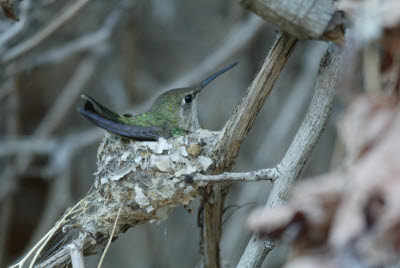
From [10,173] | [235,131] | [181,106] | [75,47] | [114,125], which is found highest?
[75,47]

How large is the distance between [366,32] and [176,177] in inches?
57.7

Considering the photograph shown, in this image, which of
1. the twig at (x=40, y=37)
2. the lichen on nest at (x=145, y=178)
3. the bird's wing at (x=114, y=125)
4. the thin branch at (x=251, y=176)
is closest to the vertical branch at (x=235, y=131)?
the lichen on nest at (x=145, y=178)

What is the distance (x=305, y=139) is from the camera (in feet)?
5.48

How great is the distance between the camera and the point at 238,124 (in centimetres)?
187

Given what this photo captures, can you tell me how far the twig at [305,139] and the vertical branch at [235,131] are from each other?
0.51ft

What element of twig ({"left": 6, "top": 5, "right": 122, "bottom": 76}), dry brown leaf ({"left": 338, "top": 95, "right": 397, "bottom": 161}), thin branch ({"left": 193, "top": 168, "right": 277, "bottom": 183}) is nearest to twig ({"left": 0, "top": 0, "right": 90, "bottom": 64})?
twig ({"left": 6, "top": 5, "right": 122, "bottom": 76})

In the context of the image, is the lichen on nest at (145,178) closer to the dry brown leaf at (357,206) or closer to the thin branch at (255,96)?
the thin branch at (255,96)

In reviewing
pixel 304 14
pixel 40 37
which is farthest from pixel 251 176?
pixel 40 37

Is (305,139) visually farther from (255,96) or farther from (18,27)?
(18,27)

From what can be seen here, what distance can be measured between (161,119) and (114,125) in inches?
23.1

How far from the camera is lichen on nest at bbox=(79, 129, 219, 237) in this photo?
2236mm

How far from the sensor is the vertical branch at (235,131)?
5.49 ft

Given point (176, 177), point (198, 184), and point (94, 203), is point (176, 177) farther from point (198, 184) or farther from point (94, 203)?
point (94, 203)

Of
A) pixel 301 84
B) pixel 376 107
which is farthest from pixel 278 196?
pixel 301 84
